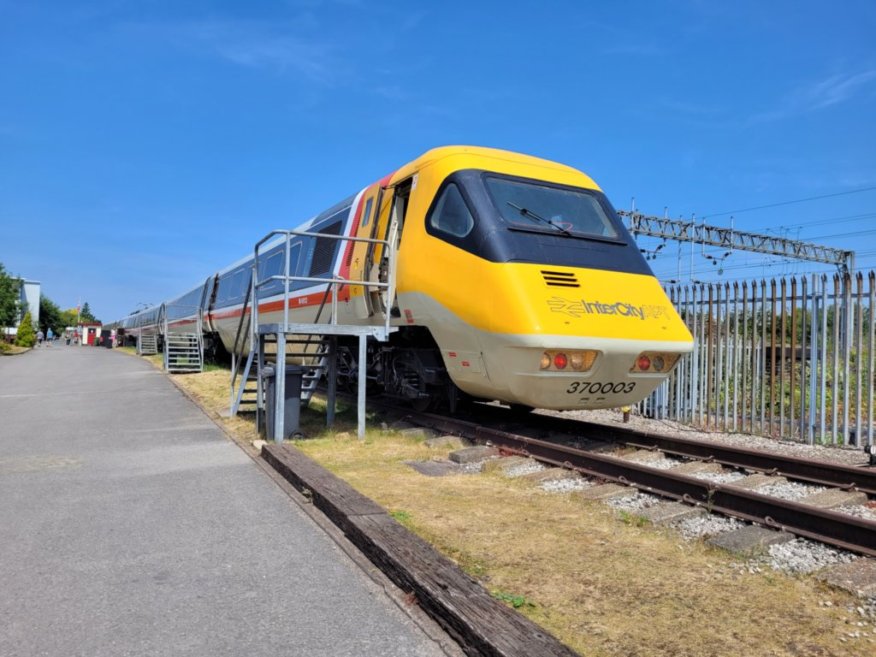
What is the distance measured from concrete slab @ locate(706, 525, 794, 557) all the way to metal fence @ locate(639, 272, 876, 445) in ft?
15.9

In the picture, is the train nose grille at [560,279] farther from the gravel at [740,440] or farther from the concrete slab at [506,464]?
the gravel at [740,440]

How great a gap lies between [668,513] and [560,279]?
2680 millimetres

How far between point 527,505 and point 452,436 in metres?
2.78

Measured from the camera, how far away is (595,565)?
3.60 metres

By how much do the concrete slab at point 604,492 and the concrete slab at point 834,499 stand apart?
126 centimetres

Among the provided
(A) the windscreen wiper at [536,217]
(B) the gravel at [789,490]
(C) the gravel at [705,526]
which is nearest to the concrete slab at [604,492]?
(C) the gravel at [705,526]

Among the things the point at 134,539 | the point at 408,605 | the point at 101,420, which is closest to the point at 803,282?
the point at 408,605

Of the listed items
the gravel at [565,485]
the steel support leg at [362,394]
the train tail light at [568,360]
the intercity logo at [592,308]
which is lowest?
the gravel at [565,485]

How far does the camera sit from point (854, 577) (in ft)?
11.0

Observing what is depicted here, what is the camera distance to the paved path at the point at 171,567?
9.34 ft

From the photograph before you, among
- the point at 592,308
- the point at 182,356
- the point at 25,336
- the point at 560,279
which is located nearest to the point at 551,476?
the point at 592,308

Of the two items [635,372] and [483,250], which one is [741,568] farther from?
[483,250]

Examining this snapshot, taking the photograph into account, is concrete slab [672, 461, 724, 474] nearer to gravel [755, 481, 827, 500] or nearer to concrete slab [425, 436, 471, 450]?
gravel [755, 481, 827, 500]

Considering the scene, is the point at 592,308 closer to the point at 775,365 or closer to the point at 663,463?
the point at 663,463
